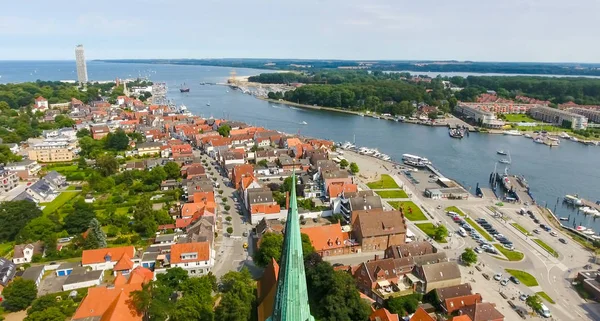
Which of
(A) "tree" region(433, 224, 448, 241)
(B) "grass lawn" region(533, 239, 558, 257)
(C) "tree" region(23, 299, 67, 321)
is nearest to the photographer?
(C) "tree" region(23, 299, 67, 321)

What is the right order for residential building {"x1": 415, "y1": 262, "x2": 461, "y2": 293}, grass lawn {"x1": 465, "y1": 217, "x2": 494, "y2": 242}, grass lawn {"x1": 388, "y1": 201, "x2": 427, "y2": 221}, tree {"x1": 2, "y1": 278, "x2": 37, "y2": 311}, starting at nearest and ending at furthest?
tree {"x1": 2, "y1": 278, "x2": 37, "y2": 311}, residential building {"x1": 415, "y1": 262, "x2": 461, "y2": 293}, grass lawn {"x1": 465, "y1": 217, "x2": 494, "y2": 242}, grass lawn {"x1": 388, "y1": 201, "x2": 427, "y2": 221}

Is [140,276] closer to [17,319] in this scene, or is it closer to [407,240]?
[17,319]

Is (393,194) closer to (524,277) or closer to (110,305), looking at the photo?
(524,277)

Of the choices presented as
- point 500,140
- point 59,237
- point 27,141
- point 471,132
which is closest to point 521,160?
point 500,140

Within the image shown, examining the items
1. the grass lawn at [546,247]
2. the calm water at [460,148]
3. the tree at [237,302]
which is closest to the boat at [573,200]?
the calm water at [460,148]

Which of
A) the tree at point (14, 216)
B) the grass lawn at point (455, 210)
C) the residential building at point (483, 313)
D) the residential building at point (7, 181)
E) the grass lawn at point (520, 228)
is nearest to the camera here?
the residential building at point (483, 313)

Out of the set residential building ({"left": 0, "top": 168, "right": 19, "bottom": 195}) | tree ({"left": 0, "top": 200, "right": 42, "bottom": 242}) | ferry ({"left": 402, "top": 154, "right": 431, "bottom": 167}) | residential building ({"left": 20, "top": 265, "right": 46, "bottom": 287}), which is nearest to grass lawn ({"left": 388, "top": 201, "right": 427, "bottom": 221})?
ferry ({"left": 402, "top": 154, "right": 431, "bottom": 167})

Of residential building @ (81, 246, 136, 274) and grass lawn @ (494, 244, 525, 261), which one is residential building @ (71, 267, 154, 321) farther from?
grass lawn @ (494, 244, 525, 261)

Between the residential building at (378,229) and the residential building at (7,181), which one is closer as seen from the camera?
the residential building at (378,229)

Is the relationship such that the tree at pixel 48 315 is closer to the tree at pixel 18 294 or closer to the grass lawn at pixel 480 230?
the tree at pixel 18 294
